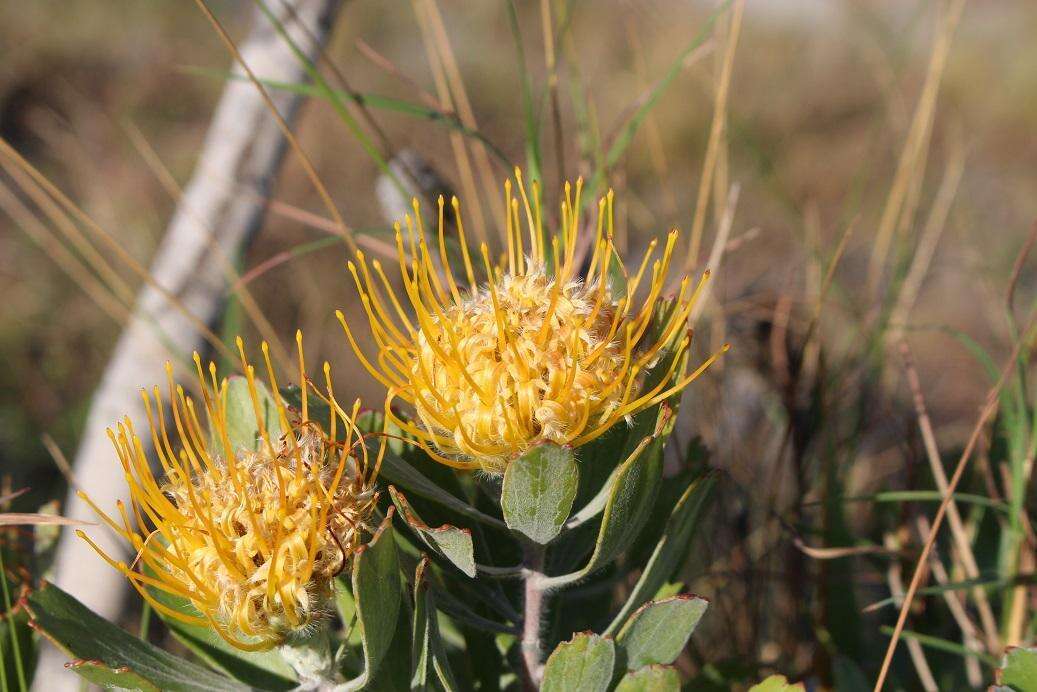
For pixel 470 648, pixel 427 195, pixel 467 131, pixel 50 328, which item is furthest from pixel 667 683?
pixel 50 328

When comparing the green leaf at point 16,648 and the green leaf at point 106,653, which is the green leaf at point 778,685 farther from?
the green leaf at point 16,648

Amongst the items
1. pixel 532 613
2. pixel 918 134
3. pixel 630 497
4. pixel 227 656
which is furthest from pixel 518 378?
pixel 918 134

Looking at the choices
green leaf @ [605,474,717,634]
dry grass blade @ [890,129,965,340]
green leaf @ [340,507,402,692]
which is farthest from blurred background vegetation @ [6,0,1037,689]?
green leaf @ [340,507,402,692]

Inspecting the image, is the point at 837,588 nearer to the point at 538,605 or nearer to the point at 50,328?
the point at 538,605

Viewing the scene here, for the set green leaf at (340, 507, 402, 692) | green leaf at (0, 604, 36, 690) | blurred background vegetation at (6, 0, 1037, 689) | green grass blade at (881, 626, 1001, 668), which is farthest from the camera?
blurred background vegetation at (6, 0, 1037, 689)

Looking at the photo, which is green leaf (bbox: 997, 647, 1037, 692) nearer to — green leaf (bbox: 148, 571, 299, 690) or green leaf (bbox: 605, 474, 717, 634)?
green leaf (bbox: 605, 474, 717, 634)
